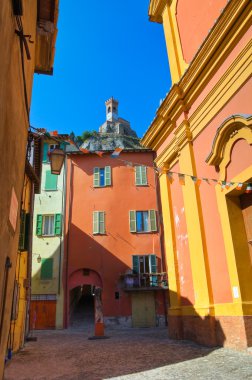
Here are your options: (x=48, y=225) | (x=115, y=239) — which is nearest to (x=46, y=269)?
(x=48, y=225)

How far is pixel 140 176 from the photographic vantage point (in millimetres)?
24797

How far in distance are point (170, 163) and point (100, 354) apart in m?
5.99

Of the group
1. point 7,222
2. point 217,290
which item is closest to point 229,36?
point 217,290

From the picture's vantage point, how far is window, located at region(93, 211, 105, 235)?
23234 millimetres

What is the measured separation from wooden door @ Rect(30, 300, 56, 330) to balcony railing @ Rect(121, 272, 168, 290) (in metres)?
4.79

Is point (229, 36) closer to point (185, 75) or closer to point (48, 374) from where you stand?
point (185, 75)

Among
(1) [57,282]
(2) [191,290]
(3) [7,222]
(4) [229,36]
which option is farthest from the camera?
(1) [57,282]

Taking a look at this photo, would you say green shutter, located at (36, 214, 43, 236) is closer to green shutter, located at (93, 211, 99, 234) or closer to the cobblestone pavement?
green shutter, located at (93, 211, 99, 234)

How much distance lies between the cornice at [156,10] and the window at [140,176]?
12285mm

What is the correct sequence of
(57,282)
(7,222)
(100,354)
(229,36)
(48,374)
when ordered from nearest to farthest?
(7,222)
(48,374)
(229,36)
(100,354)
(57,282)

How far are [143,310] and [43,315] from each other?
6.23 m

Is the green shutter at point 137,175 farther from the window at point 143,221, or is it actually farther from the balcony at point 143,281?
the balcony at point 143,281

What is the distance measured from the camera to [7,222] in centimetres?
443

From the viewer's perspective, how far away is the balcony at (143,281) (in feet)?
70.8
